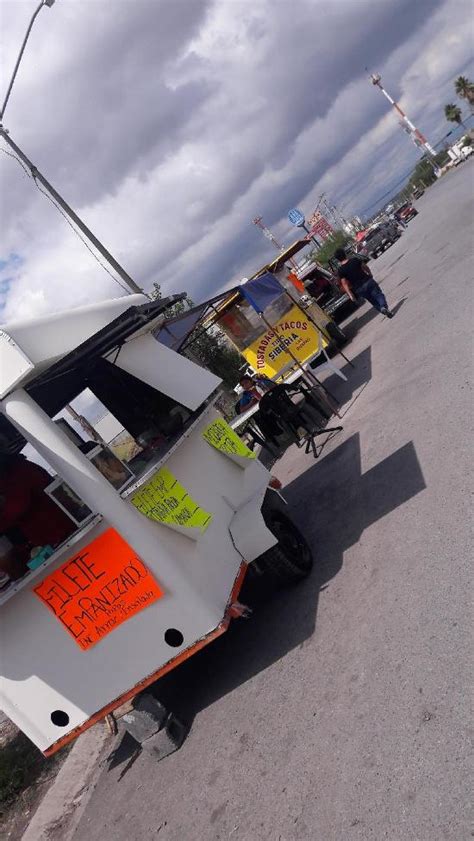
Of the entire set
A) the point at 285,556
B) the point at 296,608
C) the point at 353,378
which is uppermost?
the point at 285,556

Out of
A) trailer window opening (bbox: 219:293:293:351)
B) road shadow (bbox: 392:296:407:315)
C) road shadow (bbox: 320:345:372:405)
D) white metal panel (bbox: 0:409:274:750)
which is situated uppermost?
trailer window opening (bbox: 219:293:293:351)

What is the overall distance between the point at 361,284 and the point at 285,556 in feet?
29.5

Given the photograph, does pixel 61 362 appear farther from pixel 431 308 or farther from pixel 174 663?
pixel 431 308

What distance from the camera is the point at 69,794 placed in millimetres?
5633

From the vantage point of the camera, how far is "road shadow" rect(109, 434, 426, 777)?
208 inches

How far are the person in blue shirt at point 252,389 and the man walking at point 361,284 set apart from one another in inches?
108

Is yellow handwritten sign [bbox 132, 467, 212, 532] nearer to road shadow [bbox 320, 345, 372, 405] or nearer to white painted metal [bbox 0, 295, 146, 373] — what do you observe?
white painted metal [bbox 0, 295, 146, 373]

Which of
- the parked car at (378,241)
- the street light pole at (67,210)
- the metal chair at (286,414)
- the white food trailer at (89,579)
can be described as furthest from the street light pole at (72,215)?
the parked car at (378,241)

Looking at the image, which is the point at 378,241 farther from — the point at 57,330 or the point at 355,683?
the point at 355,683

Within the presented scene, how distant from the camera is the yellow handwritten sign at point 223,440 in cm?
630

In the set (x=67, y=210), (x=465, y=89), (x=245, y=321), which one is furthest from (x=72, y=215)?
(x=465, y=89)

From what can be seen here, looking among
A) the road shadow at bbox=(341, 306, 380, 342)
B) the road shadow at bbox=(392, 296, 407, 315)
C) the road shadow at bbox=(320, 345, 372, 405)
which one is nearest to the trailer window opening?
the road shadow at bbox=(320, 345, 372, 405)

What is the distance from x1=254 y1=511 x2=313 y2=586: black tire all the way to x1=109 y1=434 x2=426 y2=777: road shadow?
12cm

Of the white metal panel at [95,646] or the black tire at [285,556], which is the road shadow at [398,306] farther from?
the white metal panel at [95,646]
